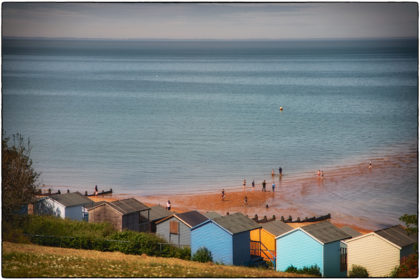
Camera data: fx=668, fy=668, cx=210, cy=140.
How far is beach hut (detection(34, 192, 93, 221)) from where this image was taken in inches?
1114

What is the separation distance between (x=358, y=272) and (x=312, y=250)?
63.1 inches

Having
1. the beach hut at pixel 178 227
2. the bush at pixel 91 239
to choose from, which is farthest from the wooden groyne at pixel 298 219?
the bush at pixel 91 239

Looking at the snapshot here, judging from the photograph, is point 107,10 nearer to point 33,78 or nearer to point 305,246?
point 305,246

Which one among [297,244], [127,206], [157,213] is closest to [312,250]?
[297,244]

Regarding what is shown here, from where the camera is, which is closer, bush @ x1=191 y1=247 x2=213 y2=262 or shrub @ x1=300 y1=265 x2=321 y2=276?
shrub @ x1=300 y1=265 x2=321 y2=276

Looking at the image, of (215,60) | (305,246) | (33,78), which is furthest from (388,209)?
(215,60)

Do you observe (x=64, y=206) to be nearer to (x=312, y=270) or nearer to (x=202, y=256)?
(x=202, y=256)

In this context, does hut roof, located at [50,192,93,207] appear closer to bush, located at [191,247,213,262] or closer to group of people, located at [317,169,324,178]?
bush, located at [191,247,213,262]

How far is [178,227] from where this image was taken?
25438 mm

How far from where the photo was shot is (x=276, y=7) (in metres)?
21.7

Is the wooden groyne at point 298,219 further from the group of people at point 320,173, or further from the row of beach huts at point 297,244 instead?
the group of people at point 320,173

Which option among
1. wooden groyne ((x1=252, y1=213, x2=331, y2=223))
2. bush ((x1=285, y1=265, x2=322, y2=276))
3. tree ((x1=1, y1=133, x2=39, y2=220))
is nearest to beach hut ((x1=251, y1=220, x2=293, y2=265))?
bush ((x1=285, y1=265, x2=322, y2=276))

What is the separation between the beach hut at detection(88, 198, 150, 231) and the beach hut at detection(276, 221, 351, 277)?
7471mm

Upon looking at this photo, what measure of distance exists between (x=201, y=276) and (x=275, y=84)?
88.4 m
